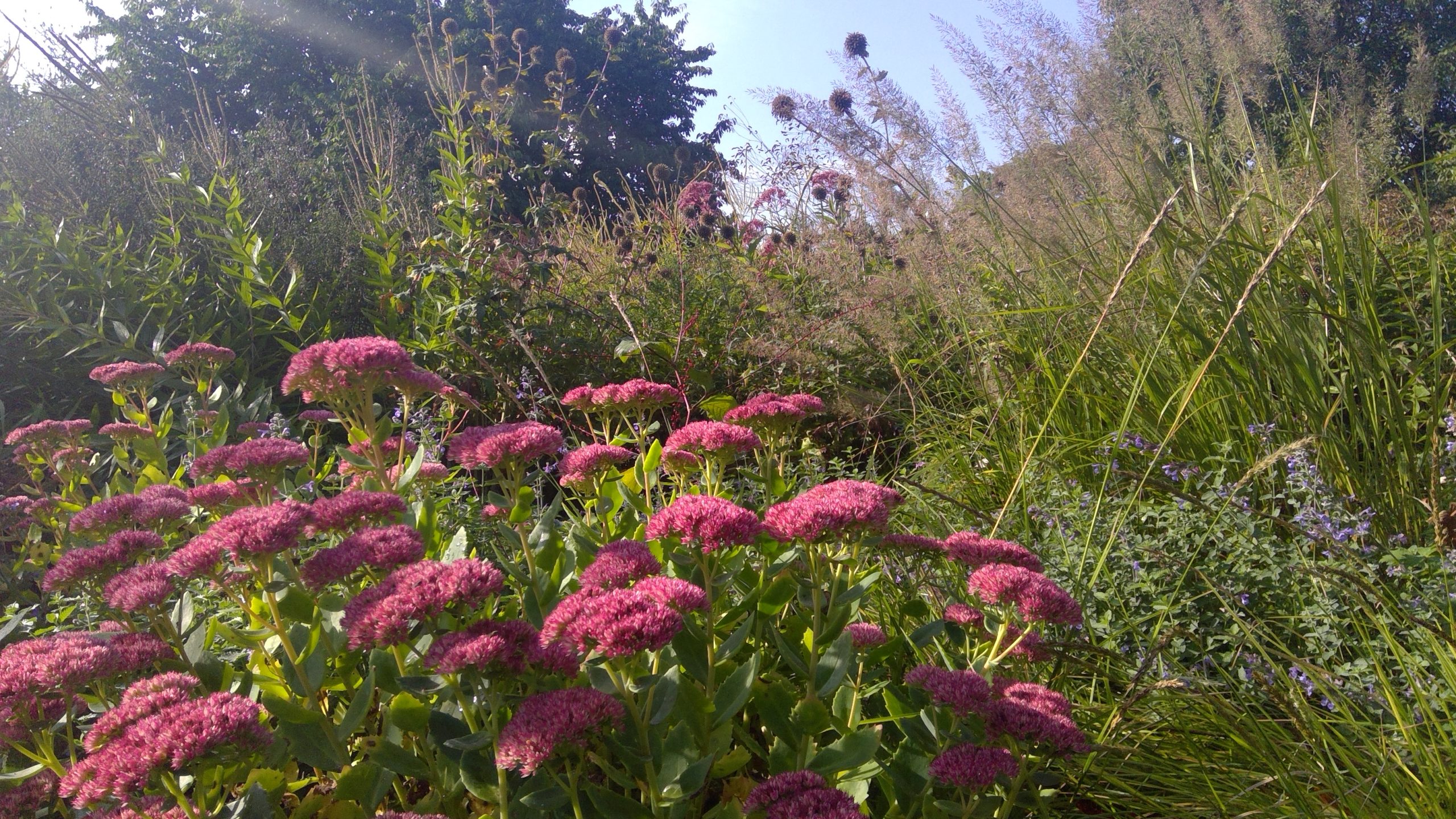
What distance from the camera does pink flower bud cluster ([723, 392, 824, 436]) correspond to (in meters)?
1.83

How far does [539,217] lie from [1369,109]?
3.89 metres

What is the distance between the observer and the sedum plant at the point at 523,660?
1.10 m

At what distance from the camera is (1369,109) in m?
3.84

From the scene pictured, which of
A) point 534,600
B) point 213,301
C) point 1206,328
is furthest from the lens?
point 213,301

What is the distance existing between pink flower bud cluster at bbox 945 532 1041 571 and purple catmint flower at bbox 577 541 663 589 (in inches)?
21.2

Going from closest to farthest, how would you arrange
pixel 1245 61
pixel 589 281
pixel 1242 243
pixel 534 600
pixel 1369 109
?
pixel 534 600 < pixel 1242 243 < pixel 1245 61 < pixel 1369 109 < pixel 589 281

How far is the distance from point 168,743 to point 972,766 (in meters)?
0.96

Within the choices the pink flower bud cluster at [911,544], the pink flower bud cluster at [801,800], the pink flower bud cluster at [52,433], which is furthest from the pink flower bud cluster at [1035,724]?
the pink flower bud cluster at [52,433]

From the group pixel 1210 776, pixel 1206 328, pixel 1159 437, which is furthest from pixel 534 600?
pixel 1206 328

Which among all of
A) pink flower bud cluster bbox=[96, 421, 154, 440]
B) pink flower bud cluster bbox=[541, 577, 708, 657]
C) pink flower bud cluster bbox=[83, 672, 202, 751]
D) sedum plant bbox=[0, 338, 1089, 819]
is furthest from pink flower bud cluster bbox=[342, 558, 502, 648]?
pink flower bud cluster bbox=[96, 421, 154, 440]

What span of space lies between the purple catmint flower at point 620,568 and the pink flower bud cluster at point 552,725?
0.79 ft

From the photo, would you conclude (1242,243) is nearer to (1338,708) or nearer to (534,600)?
(1338,708)

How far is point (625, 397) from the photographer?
1955 mm

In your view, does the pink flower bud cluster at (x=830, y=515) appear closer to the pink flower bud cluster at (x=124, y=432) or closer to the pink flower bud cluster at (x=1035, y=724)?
the pink flower bud cluster at (x=1035, y=724)
